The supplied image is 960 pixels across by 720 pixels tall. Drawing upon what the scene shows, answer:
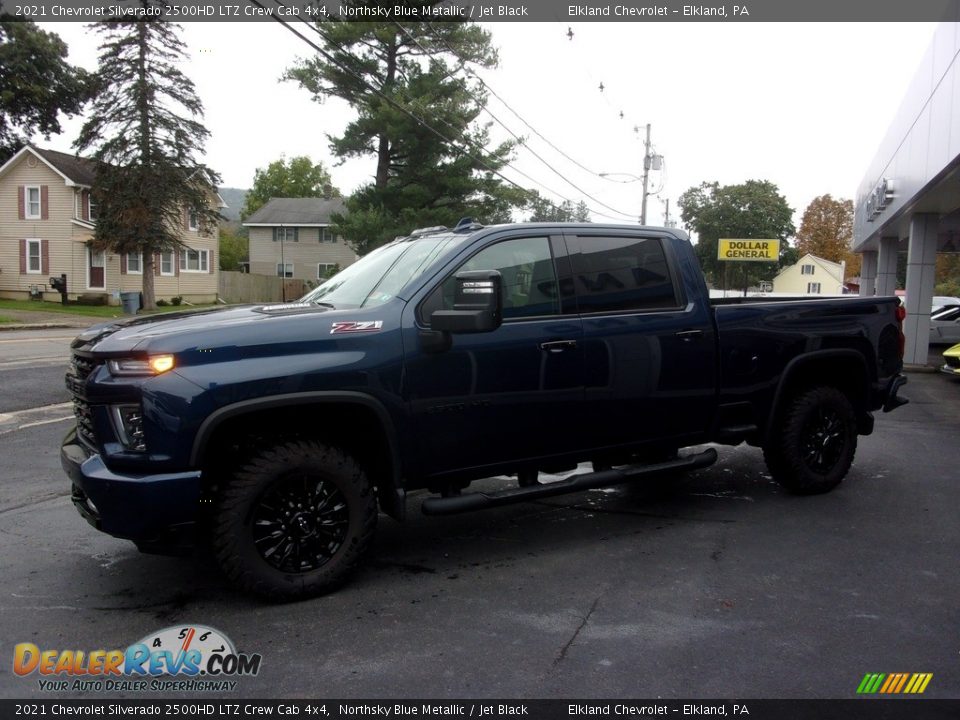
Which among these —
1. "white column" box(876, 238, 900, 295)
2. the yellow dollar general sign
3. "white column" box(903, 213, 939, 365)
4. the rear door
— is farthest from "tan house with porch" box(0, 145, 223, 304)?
the rear door

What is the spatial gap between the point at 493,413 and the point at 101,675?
2.32 m

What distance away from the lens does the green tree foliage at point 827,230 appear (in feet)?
279

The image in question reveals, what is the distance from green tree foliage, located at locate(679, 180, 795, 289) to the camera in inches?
2183

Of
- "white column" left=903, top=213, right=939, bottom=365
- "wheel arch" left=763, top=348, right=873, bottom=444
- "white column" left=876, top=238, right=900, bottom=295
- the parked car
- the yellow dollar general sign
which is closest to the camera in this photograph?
"wheel arch" left=763, top=348, right=873, bottom=444

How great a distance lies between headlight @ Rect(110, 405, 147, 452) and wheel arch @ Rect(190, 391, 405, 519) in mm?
261

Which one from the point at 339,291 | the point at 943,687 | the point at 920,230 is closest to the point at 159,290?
the point at 920,230

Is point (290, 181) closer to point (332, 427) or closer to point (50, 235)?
point (50, 235)

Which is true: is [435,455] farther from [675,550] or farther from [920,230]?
[920,230]

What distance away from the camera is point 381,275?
16.7ft

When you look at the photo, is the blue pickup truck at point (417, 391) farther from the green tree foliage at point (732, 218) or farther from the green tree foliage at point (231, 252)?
the green tree foliage at point (231, 252)

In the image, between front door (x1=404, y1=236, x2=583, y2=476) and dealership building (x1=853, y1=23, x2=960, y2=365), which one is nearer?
front door (x1=404, y1=236, x2=583, y2=476)

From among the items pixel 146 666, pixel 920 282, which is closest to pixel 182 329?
pixel 146 666

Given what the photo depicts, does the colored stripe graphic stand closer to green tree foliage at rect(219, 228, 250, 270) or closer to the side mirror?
the side mirror

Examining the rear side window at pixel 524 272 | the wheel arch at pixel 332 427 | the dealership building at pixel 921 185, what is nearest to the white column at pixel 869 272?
the dealership building at pixel 921 185
